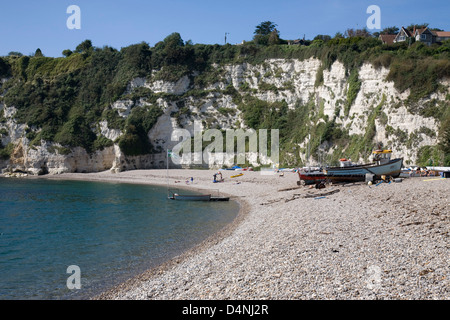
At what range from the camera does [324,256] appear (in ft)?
38.2

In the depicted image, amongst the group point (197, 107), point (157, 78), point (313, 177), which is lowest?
point (313, 177)

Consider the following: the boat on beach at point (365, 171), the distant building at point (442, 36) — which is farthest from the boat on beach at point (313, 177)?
the distant building at point (442, 36)

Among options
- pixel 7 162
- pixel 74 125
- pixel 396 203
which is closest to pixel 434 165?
pixel 396 203

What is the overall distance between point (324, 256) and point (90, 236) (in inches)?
523

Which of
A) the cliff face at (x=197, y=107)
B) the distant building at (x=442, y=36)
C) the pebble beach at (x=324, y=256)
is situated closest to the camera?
the pebble beach at (x=324, y=256)

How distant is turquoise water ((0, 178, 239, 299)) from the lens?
508 inches

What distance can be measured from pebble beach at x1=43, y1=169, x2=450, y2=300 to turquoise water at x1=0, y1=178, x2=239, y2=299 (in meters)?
1.45

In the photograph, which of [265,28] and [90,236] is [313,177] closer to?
[90,236]

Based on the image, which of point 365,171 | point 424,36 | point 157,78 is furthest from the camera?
point 157,78

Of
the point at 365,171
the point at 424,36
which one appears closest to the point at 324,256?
the point at 365,171

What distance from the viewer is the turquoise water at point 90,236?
42.3 ft

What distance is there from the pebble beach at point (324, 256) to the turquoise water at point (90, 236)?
1.45 metres

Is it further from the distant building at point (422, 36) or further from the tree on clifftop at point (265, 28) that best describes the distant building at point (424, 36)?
the tree on clifftop at point (265, 28)
